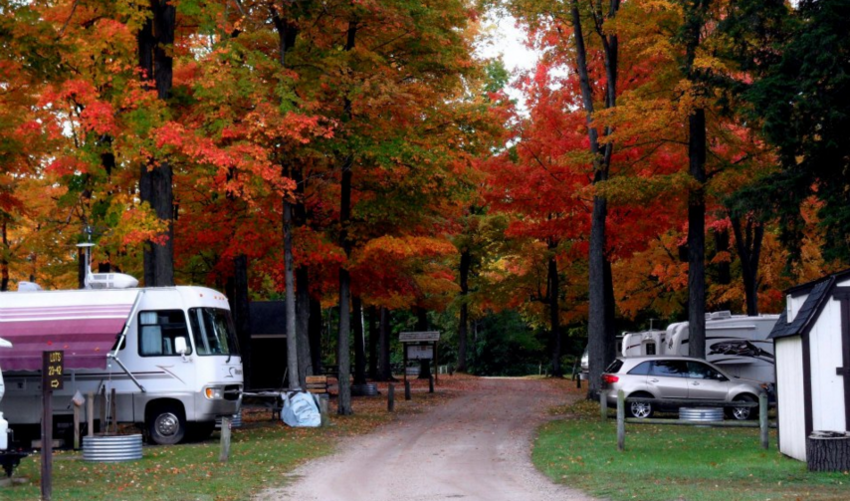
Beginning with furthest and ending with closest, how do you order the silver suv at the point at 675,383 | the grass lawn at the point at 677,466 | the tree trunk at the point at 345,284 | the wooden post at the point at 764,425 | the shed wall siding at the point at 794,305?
the tree trunk at the point at 345,284, the silver suv at the point at 675,383, the wooden post at the point at 764,425, the shed wall siding at the point at 794,305, the grass lawn at the point at 677,466

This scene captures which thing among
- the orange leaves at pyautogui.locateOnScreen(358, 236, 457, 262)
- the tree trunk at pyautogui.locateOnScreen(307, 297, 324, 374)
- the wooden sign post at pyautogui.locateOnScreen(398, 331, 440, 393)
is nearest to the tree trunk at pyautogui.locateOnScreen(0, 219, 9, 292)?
the tree trunk at pyautogui.locateOnScreen(307, 297, 324, 374)

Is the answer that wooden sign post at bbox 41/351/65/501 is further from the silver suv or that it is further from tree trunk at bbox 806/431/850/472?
the silver suv

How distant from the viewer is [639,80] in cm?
3238

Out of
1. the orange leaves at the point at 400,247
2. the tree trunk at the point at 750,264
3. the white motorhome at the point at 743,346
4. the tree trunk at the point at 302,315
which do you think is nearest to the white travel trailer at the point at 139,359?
the orange leaves at the point at 400,247

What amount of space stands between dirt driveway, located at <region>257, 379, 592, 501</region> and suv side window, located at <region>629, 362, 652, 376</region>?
266cm

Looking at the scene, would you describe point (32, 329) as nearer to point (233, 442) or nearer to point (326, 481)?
point (233, 442)

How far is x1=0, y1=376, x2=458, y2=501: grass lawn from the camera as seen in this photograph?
1362 centimetres

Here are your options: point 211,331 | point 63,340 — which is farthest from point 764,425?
point 63,340

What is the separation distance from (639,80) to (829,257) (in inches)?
487

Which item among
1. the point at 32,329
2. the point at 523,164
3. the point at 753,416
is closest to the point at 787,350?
the point at 753,416

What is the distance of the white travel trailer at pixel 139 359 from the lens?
21.3m

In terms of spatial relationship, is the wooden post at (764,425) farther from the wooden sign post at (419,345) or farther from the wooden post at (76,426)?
the wooden sign post at (419,345)

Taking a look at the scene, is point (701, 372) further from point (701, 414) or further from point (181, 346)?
point (181, 346)

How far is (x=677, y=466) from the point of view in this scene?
52.6ft
